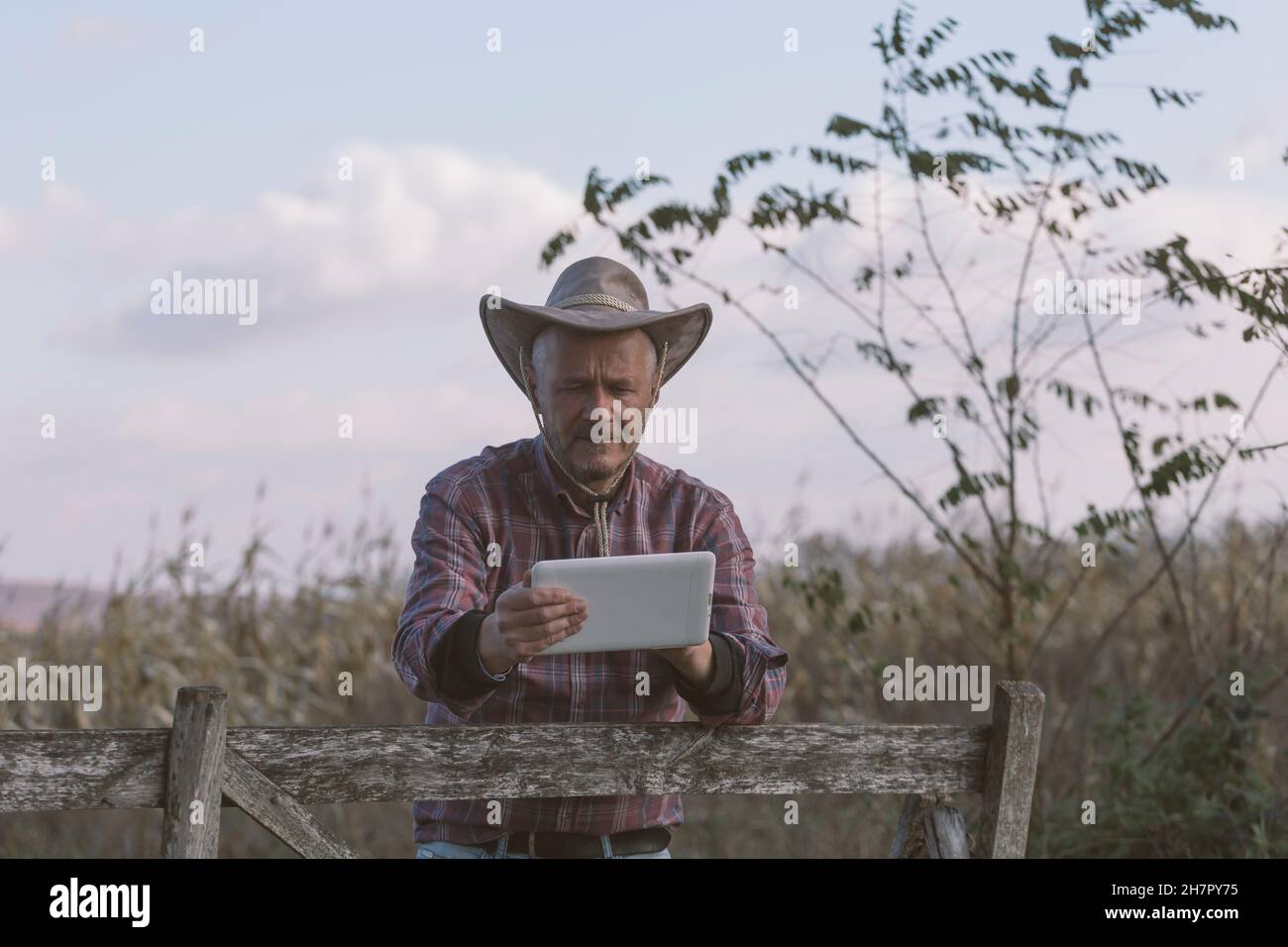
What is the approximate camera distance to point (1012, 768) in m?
3.92

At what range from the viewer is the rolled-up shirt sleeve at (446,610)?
332 cm

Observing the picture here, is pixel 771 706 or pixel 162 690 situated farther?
pixel 162 690

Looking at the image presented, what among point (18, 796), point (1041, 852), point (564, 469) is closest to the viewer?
point (18, 796)

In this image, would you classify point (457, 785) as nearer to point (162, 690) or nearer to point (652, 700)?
point (652, 700)

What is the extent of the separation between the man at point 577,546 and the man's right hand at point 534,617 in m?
0.28

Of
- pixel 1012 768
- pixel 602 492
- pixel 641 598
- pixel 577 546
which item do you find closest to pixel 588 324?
pixel 602 492

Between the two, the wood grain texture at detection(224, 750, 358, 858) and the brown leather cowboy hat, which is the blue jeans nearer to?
the wood grain texture at detection(224, 750, 358, 858)

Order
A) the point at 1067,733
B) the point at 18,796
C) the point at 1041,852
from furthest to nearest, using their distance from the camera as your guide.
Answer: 1. the point at 1067,733
2. the point at 1041,852
3. the point at 18,796

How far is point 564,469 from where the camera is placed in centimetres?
360

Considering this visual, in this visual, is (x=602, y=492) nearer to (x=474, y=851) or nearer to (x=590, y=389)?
(x=590, y=389)

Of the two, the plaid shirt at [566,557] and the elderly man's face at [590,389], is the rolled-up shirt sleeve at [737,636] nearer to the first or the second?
the plaid shirt at [566,557]

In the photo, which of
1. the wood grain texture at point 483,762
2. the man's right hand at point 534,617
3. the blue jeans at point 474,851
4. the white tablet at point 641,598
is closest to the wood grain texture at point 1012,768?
the wood grain texture at point 483,762

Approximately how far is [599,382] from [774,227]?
141 inches
